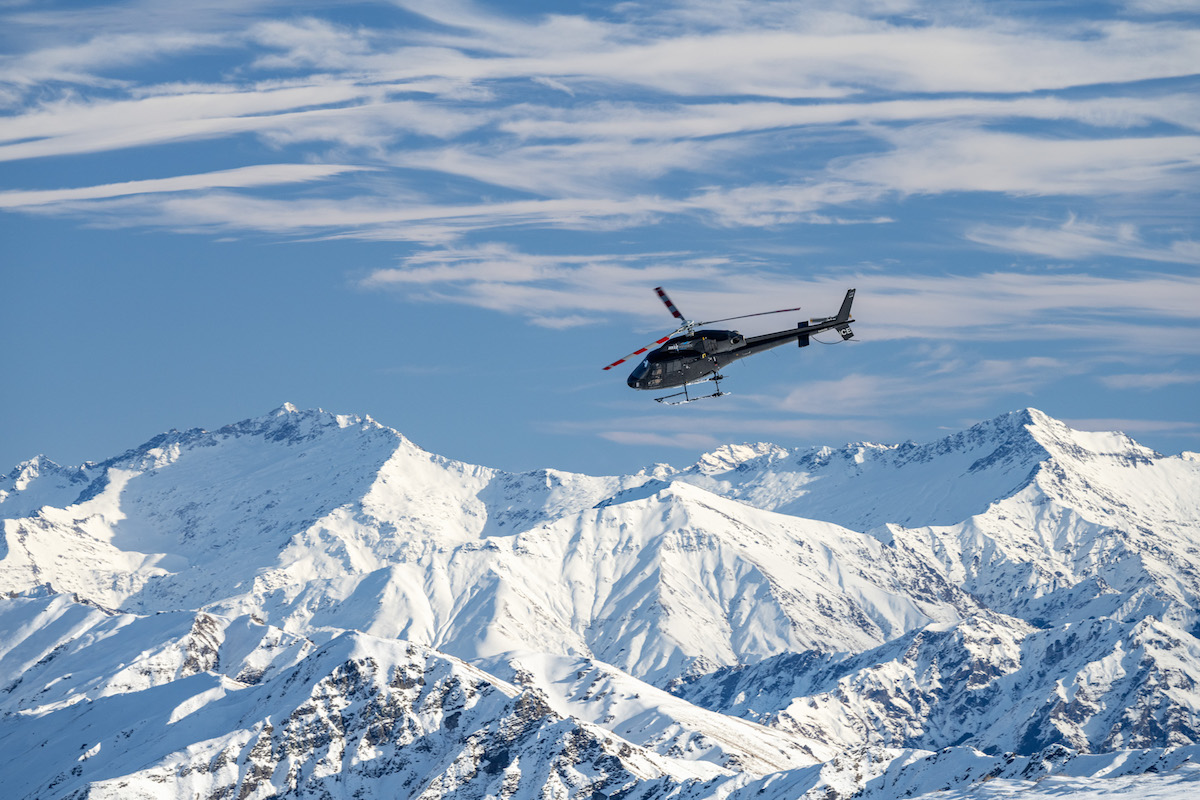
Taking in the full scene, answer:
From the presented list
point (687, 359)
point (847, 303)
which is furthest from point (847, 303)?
point (687, 359)

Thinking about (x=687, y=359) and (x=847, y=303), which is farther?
(x=847, y=303)

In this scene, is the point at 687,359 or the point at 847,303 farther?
the point at 847,303

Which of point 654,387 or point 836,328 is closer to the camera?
point 654,387

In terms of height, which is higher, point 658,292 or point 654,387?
point 658,292

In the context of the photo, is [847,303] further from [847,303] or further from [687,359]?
[687,359]

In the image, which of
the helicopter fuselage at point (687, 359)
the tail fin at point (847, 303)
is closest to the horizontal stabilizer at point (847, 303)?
the tail fin at point (847, 303)

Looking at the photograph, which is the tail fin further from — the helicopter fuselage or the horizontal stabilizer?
the helicopter fuselage

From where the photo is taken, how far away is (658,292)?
540 ft

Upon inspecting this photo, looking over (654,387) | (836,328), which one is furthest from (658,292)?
(836,328)

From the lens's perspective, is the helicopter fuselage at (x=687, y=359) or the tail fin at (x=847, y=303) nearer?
the helicopter fuselage at (x=687, y=359)

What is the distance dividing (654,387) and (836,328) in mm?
25172

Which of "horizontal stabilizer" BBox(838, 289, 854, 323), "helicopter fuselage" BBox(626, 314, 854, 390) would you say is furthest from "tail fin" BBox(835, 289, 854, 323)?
"helicopter fuselage" BBox(626, 314, 854, 390)

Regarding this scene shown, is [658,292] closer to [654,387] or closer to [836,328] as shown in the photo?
[654,387]

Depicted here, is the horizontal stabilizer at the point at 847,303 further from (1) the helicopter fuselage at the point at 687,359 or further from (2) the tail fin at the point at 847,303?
(1) the helicopter fuselage at the point at 687,359
